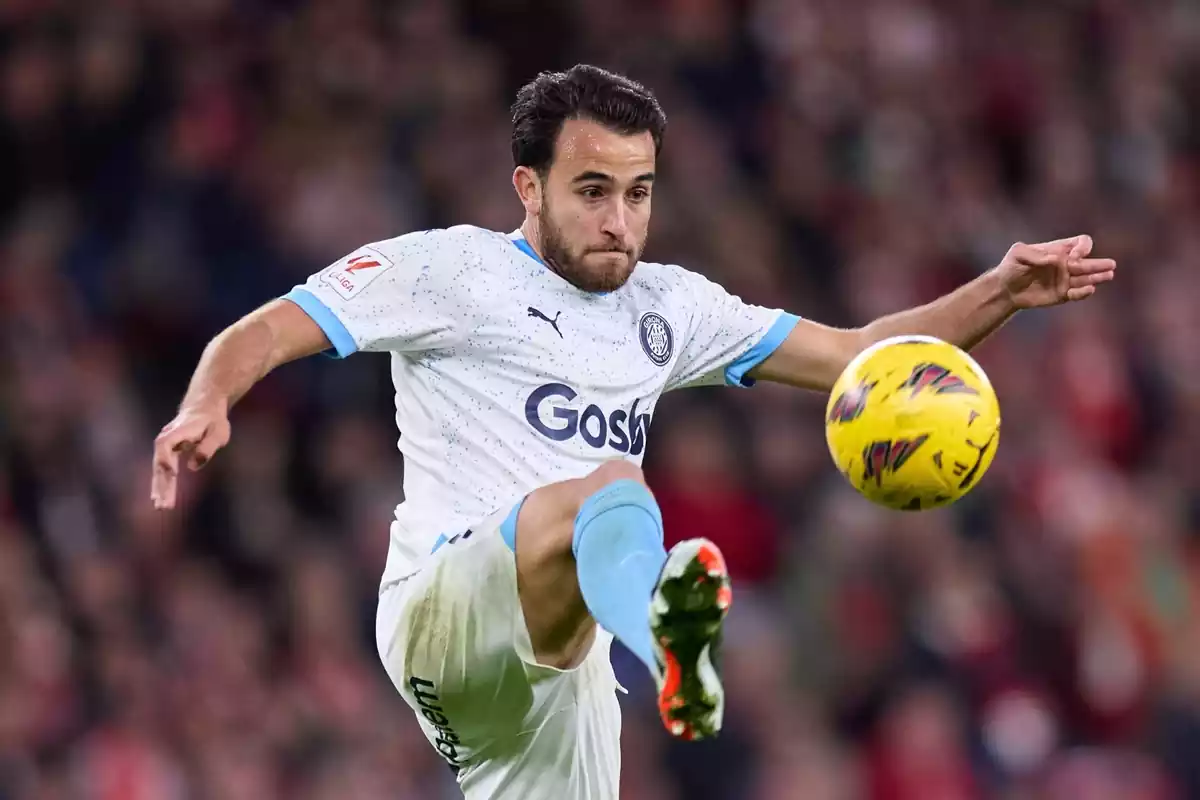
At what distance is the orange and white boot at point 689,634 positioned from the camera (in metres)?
4.68

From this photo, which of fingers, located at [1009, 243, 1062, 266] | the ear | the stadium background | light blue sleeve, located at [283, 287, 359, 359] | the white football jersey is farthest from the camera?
the stadium background

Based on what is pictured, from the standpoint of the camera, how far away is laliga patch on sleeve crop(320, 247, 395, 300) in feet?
18.7

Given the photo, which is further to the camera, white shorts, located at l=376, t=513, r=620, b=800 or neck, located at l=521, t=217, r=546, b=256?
neck, located at l=521, t=217, r=546, b=256

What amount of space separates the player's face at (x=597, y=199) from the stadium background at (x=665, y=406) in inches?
166

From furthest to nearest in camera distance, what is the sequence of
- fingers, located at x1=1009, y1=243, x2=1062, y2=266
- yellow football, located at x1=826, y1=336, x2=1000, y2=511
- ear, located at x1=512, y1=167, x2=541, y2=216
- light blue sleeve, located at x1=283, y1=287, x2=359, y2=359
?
fingers, located at x1=1009, y1=243, x2=1062, y2=266 → ear, located at x1=512, y1=167, x2=541, y2=216 → light blue sleeve, located at x1=283, y1=287, x2=359, y2=359 → yellow football, located at x1=826, y1=336, x2=1000, y2=511

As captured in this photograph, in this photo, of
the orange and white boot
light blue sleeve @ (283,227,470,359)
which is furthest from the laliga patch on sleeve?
the orange and white boot

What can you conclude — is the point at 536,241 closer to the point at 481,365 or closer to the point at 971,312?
the point at 481,365

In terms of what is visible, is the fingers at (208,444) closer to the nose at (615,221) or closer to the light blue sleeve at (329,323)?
the light blue sleeve at (329,323)

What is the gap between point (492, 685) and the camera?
5.68 m

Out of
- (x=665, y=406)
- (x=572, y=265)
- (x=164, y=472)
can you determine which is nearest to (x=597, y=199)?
(x=572, y=265)

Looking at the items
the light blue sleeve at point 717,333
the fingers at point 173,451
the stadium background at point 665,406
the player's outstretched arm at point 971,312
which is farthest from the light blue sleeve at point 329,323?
the stadium background at point 665,406

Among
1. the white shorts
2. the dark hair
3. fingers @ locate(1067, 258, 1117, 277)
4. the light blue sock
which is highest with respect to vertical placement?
the dark hair

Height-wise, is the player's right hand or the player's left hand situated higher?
the player's left hand

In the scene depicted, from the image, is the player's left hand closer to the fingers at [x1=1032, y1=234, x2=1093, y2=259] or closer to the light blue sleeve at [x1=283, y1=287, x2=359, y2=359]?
the fingers at [x1=1032, y1=234, x2=1093, y2=259]
